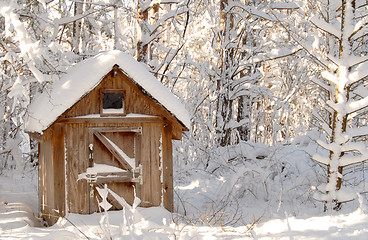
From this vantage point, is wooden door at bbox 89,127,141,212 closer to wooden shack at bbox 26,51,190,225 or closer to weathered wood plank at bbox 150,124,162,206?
wooden shack at bbox 26,51,190,225

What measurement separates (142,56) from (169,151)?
325 centimetres

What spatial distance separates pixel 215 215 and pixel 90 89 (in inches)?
119

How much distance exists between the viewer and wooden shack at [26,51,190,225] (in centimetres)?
675

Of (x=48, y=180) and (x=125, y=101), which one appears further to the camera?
(x=48, y=180)

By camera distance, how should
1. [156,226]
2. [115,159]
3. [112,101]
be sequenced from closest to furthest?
1. [156,226]
2. [115,159]
3. [112,101]

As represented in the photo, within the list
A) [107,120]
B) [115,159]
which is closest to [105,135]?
[107,120]

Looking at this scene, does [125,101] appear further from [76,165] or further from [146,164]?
[76,165]

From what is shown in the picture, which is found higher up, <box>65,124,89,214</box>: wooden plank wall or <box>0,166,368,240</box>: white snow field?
<box>65,124,89,214</box>: wooden plank wall

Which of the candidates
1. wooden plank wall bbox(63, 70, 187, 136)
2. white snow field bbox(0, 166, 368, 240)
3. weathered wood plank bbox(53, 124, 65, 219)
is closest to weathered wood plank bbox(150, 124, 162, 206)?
white snow field bbox(0, 166, 368, 240)

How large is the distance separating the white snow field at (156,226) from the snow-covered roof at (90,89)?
62.7 inches

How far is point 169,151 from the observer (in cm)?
745

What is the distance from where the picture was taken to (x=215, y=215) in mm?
7055

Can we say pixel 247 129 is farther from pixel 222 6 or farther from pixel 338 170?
pixel 338 170

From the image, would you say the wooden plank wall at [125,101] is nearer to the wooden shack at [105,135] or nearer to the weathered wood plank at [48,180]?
the wooden shack at [105,135]
